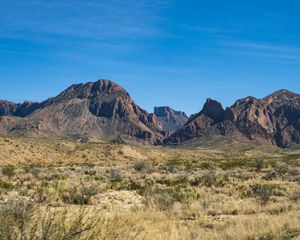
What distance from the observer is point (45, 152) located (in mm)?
88062

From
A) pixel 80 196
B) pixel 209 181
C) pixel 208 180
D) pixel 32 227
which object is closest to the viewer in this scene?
pixel 32 227

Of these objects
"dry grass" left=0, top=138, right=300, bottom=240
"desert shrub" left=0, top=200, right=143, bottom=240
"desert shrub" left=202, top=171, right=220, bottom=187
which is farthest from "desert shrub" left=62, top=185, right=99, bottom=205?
"desert shrub" left=0, top=200, right=143, bottom=240

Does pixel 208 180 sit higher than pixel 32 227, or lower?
higher

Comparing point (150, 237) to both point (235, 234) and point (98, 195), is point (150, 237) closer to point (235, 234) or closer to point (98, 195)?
point (235, 234)

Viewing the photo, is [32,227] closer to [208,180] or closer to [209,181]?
[209,181]

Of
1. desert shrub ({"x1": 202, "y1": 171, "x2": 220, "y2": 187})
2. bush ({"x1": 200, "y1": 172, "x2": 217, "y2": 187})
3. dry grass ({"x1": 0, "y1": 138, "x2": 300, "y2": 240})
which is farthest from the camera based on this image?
bush ({"x1": 200, "y1": 172, "x2": 217, "y2": 187})

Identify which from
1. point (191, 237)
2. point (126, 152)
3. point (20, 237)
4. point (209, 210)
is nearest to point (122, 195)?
point (209, 210)

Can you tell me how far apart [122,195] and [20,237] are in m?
17.3

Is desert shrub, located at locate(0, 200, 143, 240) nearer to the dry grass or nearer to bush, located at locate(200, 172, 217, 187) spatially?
the dry grass

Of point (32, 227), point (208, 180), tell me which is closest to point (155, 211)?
point (32, 227)

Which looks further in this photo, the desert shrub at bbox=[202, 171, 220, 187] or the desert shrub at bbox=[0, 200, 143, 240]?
the desert shrub at bbox=[202, 171, 220, 187]

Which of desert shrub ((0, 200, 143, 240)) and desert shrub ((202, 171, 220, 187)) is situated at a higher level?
desert shrub ((202, 171, 220, 187))

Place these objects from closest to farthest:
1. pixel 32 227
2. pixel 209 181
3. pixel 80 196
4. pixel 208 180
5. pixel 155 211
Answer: pixel 32 227, pixel 155 211, pixel 80 196, pixel 209 181, pixel 208 180

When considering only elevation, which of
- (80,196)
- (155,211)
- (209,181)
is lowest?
(155,211)
